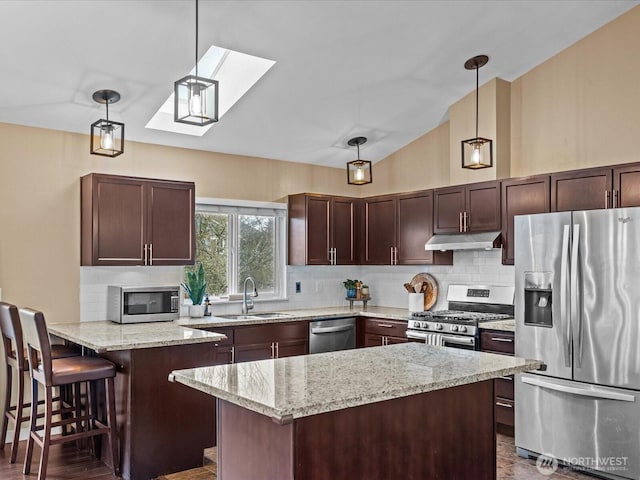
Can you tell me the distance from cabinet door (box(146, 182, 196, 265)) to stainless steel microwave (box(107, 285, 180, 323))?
0.26m

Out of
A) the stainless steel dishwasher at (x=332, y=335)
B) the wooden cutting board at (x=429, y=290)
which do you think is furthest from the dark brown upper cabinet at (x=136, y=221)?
the wooden cutting board at (x=429, y=290)

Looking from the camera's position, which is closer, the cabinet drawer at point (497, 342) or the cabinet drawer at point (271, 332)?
the cabinet drawer at point (497, 342)

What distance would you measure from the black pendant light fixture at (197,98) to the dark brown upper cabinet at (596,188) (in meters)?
2.99

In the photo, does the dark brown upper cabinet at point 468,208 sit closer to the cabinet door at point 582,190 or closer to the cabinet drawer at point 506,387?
the cabinet door at point 582,190

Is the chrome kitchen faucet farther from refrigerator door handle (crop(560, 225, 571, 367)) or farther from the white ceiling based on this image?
refrigerator door handle (crop(560, 225, 571, 367))

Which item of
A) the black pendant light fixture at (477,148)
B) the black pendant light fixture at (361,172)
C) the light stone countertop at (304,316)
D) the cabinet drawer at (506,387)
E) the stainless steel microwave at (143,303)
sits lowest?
the cabinet drawer at (506,387)

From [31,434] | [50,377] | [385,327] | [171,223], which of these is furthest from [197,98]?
[385,327]

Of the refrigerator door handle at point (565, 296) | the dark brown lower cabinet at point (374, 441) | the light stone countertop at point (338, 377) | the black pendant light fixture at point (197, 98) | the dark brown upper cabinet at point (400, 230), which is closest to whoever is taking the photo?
the light stone countertop at point (338, 377)

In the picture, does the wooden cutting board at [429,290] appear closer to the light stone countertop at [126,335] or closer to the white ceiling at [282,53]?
the white ceiling at [282,53]

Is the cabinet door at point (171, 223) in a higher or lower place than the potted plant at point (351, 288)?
higher

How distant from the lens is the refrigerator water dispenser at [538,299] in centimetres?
399

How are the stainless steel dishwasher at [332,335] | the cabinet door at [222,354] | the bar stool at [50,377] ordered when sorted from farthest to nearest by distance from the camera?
the stainless steel dishwasher at [332,335], the cabinet door at [222,354], the bar stool at [50,377]

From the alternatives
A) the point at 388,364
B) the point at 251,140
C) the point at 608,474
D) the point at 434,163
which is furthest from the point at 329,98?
the point at 608,474

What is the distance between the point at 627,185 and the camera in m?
4.09
